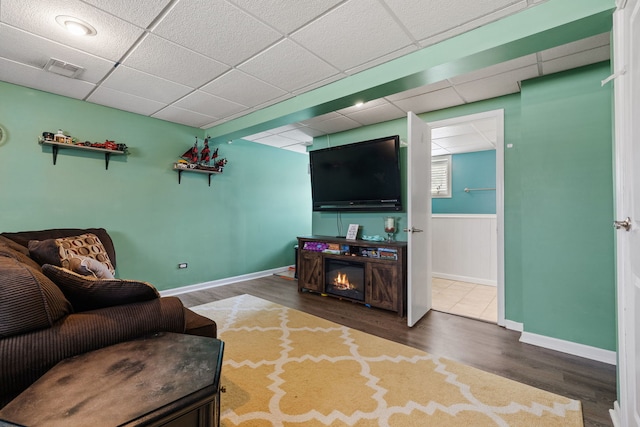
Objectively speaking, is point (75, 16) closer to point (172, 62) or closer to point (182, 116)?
point (172, 62)

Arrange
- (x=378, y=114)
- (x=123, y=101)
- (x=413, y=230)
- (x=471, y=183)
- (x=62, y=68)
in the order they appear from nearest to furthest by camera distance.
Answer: (x=62, y=68)
(x=413, y=230)
(x=123, y=101)
(x=378, y=114)
(x=471, y=183)

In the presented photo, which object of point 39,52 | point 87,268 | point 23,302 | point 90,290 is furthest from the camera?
point 39,52

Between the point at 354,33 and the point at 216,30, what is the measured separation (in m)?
0.97

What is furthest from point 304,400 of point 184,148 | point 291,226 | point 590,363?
point 291,226

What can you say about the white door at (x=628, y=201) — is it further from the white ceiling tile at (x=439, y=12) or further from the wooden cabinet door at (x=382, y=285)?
the wooden cabinet door at (x=382, y=285)

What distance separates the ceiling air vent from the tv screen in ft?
9.01

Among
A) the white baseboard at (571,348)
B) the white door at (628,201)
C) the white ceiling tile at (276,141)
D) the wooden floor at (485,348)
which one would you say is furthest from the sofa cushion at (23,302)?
the white ceiling tile at (276,141)

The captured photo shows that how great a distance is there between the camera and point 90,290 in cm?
122

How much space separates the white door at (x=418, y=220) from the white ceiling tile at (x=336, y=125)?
1054 millimetres

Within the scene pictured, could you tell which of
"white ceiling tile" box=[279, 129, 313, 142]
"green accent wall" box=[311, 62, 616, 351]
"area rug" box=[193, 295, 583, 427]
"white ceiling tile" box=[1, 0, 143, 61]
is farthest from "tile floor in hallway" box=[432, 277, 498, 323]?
"white ceiling tile" box=[1, 0, 143, 61]

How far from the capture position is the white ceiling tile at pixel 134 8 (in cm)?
171

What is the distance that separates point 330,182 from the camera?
411 cm

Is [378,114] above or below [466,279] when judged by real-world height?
above

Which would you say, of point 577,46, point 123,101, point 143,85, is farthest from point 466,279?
point 123,101
